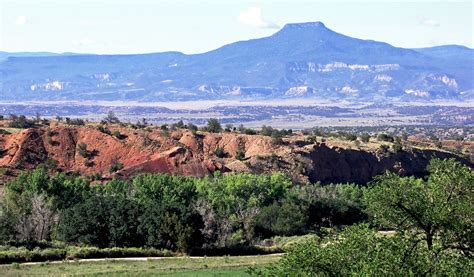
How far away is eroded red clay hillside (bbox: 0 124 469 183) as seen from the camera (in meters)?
99.1

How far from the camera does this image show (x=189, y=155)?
102 meters

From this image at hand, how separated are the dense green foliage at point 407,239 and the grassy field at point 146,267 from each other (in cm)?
1589

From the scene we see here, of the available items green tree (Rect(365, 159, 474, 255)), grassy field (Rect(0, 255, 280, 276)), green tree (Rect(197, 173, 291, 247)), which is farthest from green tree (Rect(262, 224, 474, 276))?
green tree (Rect(197, 173, 291, 247))

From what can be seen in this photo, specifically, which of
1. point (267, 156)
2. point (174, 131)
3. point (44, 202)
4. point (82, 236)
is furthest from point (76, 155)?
point (82, 236)

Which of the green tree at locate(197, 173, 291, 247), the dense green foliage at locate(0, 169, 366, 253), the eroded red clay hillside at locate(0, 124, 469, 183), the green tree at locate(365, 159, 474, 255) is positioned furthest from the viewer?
the eroded red clay hillside at locate(0, 124, 469, 183)

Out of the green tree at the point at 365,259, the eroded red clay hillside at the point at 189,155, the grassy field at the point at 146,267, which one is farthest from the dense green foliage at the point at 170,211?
the green tree at the point at 365,259

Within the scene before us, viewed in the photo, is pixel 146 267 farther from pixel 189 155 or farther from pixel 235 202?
pixel 189 155

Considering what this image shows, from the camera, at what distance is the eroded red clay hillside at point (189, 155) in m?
99.1

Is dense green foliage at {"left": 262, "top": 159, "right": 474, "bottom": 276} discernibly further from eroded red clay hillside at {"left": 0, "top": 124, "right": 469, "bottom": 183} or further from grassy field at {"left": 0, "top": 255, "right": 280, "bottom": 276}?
eroded red clay hillside at {"left": 0, "top": 124, "right": 469, "bottom": 183}

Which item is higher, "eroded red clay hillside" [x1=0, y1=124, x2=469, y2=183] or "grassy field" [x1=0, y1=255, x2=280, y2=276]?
"grassy field" [x1=0, y1=255, x2=280, y2=276]

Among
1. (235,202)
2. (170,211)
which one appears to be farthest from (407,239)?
(235,202)

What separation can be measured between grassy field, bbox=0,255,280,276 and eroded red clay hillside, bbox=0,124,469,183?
143 ft

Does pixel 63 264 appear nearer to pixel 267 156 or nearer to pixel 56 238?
pixel 56 238

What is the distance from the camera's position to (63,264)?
4934 centimetres
